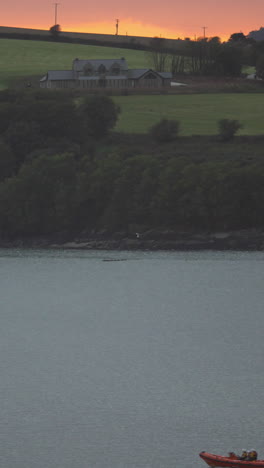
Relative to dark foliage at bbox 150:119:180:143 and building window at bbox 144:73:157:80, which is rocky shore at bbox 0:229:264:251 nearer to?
dark foliage at bbox 150:119:180:143

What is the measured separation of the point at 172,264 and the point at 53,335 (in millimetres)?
32021

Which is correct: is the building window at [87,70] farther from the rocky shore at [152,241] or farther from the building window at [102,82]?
the rocky shore at [152,241]

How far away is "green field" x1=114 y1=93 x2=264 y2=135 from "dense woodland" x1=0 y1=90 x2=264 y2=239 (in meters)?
5.39

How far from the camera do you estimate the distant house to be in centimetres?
17488

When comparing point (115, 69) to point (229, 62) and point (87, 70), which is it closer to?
point (87, 70)

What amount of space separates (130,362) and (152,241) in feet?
179

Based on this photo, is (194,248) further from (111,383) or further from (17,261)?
(111,383)

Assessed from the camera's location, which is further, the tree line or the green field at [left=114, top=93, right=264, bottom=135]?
the tree line

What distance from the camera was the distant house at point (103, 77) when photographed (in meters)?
175

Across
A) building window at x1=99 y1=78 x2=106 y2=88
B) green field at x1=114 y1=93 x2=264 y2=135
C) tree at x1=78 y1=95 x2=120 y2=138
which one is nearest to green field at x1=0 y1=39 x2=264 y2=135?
green field at x1=114 y1=93 x2=264 y2=135

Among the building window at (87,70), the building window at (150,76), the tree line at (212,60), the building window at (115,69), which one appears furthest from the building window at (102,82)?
the tree line at (212,60)

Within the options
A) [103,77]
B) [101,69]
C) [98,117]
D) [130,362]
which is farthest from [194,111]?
[130,362]

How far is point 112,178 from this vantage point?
123188 millimetres

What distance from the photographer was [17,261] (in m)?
107
